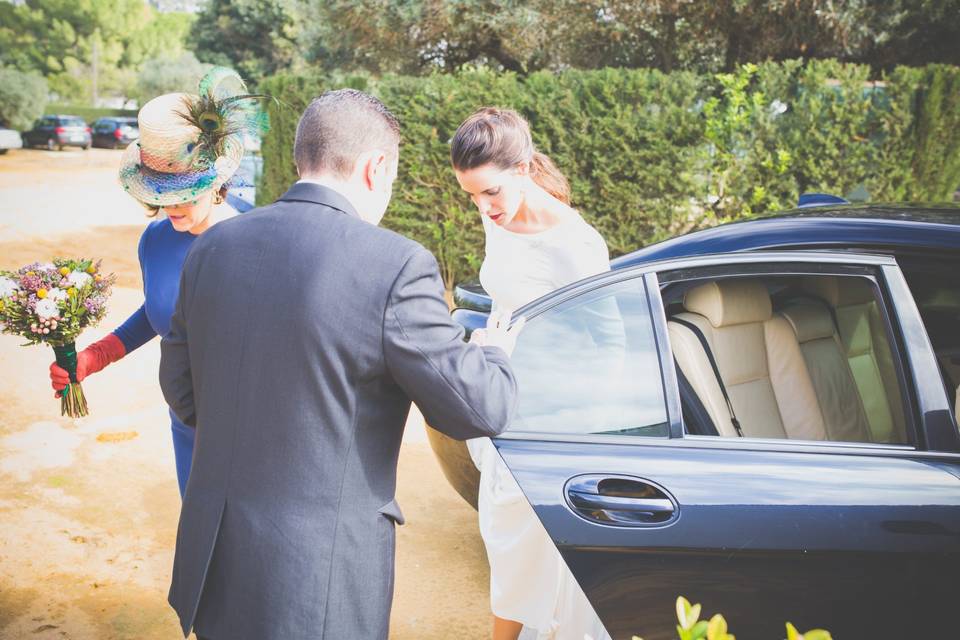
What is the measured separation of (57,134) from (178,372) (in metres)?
35.8

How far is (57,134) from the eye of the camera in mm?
32469

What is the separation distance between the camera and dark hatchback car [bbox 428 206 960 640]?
2.01 metres

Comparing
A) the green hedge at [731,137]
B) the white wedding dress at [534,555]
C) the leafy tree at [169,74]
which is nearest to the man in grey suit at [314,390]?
the white wedding dress at [534,555]

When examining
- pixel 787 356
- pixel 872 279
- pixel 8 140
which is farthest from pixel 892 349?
pixel 8 140

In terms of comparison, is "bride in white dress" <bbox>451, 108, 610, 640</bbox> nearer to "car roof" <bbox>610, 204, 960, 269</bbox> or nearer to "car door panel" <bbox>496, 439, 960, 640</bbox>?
"car roof" <bbox>610, 204, 960, 269</bbox>

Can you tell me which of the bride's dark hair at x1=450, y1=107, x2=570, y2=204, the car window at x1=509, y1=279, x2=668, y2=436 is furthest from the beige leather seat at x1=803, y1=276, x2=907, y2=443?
the bride's dark hair at x1=450, y1=107, x2=570, y2=204

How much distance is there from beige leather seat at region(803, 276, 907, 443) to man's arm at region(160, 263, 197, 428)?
2071 mm

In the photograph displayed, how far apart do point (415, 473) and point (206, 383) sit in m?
3.34

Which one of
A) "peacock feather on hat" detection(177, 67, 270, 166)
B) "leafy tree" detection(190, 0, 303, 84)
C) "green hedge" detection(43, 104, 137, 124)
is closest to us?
"peacock feather on hat" detection(177, 67, 270, 166)

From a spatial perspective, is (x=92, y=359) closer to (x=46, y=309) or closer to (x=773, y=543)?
(x=46, y=309)

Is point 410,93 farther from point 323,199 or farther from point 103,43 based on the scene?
point 103,43

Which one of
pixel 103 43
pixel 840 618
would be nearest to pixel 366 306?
pixel 840 618

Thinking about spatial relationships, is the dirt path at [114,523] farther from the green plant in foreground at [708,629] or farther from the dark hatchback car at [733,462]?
the green plant in foreground at [708,629]

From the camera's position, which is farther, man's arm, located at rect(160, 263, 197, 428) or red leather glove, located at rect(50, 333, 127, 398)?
red leather glove, located at rect(50, 333, 127, 398)
